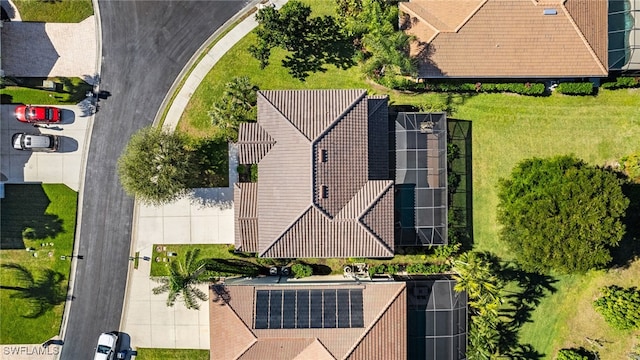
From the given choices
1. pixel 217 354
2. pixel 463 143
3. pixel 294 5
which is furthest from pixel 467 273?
pixel 294 5

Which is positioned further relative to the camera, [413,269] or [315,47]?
[315,47]

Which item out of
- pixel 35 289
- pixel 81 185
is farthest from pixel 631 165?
pixel 35 289

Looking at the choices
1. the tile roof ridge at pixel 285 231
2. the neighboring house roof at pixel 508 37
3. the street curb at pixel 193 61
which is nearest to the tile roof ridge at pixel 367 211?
the tile roof ridge at pixel 285 231

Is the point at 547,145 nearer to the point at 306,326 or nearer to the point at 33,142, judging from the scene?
the point at 306,326

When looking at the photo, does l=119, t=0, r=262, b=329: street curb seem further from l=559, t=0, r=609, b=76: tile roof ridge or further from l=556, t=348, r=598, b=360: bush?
l=556, t=348, r=598, b=360: bush

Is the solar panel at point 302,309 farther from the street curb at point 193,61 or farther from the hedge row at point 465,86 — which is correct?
the street curb at point 193,61
